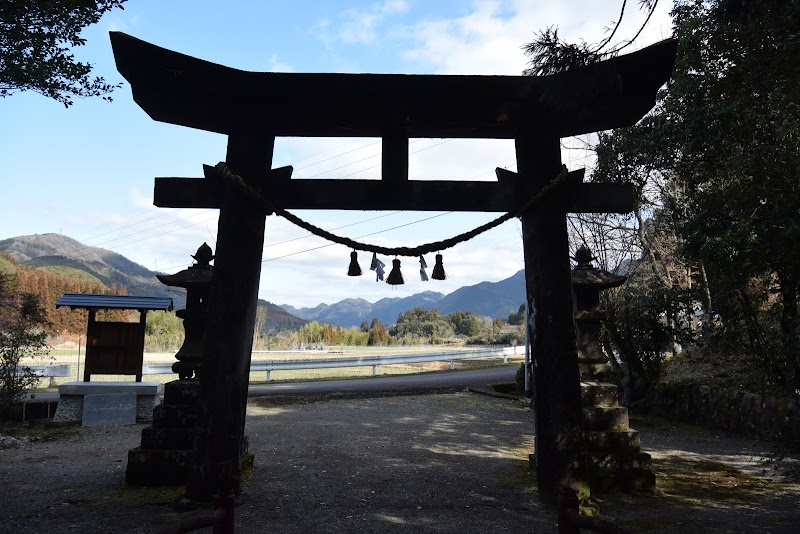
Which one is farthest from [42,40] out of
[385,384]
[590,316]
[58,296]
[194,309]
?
[58,296]

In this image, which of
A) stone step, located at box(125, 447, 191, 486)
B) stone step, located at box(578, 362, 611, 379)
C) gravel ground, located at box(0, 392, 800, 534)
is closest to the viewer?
gravel ground, located at box(0, 392, 800, 534)

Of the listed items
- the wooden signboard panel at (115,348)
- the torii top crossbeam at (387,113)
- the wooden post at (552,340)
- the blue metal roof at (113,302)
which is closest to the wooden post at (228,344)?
the torii top crossbeam at (387,113)

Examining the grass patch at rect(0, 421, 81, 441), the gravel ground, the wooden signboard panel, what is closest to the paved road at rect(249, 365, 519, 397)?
the wooden signboard panel

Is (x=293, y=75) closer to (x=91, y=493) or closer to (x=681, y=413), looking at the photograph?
(x=91, y=493)

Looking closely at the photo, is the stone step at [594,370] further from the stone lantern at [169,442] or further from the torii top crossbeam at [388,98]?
the stone lantern at [169,442]

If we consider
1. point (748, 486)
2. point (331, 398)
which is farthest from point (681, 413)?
point (331, 398)

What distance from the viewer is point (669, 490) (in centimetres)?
546

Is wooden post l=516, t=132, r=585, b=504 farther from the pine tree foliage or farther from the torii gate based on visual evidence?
the pine tree foliage

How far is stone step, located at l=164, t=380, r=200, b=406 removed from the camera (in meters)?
5.66

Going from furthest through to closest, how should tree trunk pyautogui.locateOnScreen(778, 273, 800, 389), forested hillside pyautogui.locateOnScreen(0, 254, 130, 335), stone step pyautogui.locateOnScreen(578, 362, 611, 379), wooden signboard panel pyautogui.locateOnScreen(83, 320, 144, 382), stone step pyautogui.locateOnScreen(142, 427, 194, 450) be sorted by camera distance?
forested hillside pyautogui.locateOnScreen(0, 254, 130, 335) → wooden signboard panel pyautogui.locateOnScreen(83, 320, 144, 382) → tree trunk pyautogui.locateOnScreen(778, 273, 800, 389) → stone step pyautogui.locateOnScreen(578, 362, 611, 379) → stone step pyautogui.locateOnScreen(142, 427, 194, 450)

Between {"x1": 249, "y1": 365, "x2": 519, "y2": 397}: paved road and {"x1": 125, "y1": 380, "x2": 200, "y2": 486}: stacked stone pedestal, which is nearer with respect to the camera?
{"x1": 125, "y1": 380, "x2": 200, "y2": 486}: stacked stone pedestal

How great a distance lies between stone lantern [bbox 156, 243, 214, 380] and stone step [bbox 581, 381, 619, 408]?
4679mm

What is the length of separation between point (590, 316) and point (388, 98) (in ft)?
12.6

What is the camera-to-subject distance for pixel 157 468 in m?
5.36
